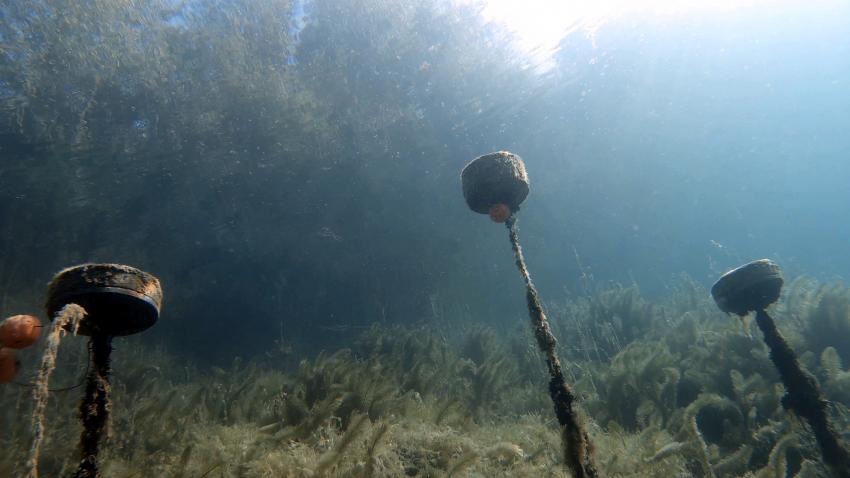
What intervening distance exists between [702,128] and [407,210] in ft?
67.7

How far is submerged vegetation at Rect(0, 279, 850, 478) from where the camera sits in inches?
113

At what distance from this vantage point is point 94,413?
181cm

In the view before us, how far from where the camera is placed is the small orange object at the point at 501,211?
2539 mm

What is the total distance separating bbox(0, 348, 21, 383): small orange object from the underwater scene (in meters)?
0.02

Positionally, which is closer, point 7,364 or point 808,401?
point 7,364

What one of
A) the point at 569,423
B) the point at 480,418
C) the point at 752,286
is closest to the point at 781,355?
the point at 752,286

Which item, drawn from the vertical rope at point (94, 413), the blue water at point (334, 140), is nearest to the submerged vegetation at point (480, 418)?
the vertical rope at point (94, 413)

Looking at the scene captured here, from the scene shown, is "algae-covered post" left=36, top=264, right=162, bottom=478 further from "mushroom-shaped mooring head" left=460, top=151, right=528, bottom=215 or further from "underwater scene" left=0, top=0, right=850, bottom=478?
"mushroom-shaped mooring head" left=460, top=151, right=528, bottom=215

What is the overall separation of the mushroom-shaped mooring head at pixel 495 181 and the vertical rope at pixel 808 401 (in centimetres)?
219

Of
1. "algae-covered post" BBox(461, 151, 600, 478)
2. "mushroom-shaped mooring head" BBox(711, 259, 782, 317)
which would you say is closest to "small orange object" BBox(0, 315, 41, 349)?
Answer: "algae-covered post" BBox(461, 151, 600, 478)

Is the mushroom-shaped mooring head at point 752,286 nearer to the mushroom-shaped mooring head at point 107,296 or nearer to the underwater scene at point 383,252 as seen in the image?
the underwater scene at point 383,252

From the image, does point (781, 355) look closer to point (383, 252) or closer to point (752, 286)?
point (752, 286)

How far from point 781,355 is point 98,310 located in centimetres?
433

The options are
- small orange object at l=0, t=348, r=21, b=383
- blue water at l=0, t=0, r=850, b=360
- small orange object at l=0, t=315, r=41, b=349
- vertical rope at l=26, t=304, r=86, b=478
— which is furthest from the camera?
blue water at l=0, t=0, r=850, b=360
